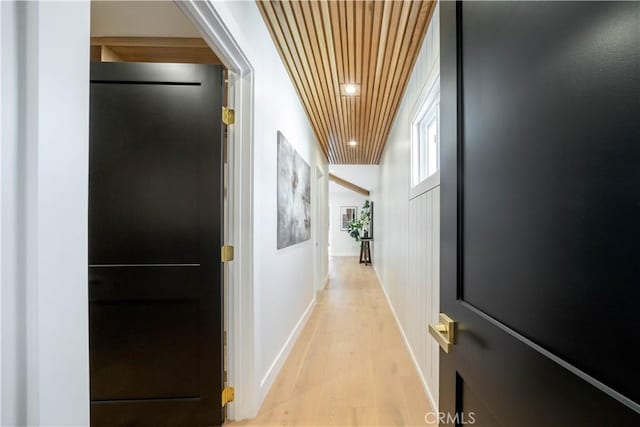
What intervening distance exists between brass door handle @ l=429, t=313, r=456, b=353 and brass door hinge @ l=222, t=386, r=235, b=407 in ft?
4.54

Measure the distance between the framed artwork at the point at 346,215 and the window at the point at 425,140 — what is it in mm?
7452

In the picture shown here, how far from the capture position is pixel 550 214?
0.46 m

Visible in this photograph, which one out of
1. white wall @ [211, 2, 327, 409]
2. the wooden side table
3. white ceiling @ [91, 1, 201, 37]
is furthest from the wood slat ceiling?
the wooden side table

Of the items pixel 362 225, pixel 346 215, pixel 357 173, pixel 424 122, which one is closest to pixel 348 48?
pixel 424 122

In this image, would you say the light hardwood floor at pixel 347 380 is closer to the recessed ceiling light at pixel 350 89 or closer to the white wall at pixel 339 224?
the recessed ceiling light at pixel 350 89

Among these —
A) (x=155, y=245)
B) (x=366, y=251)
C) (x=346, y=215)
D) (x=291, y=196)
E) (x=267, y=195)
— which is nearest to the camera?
(x=155, y=245)

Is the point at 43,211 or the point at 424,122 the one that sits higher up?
the point at 424,122

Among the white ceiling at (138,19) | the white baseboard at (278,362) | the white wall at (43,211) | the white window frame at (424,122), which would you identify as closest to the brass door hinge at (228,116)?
the white ceiling at (138,19)

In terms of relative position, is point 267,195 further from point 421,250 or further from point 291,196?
point 421,250

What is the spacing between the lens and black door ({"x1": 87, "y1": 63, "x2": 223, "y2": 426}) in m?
1.47

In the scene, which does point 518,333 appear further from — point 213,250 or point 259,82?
point 259,82

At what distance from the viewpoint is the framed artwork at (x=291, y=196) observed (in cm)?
235

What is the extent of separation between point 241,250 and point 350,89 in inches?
84.7

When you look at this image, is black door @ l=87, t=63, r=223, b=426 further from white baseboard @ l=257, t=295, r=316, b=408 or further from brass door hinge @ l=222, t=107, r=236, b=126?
white baseboard @ l=257, t=295, r=316, b=408
